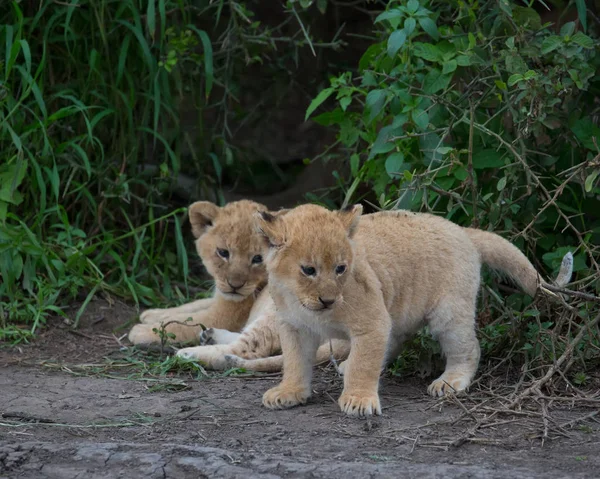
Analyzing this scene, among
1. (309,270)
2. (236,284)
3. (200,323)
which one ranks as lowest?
(200,323)

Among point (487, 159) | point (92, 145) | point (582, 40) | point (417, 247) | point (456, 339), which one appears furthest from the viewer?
point (92, 145)

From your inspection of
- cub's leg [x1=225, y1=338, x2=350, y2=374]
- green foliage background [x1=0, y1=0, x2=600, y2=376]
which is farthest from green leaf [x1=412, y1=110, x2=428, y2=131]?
cub's leg [x1=225, y1=338, x2=350, y2=374]

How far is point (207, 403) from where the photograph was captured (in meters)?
4.88

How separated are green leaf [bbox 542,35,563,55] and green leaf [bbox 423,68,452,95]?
1.93ft

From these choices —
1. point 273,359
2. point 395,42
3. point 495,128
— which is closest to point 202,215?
point 273,359

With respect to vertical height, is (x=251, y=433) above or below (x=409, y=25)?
below

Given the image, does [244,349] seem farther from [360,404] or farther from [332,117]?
[332,117]

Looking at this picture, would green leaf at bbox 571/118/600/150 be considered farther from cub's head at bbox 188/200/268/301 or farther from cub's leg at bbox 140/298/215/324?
cub's leg at bbox 140/298/215/324

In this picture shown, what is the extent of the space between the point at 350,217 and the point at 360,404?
0.88 m

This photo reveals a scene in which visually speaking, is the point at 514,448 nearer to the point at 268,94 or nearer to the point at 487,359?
the point at 487,359

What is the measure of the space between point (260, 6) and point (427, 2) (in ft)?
13.8

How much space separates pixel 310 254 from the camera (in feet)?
14.6

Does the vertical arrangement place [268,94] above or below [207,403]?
above

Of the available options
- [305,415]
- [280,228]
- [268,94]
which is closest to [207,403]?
[305,415]
